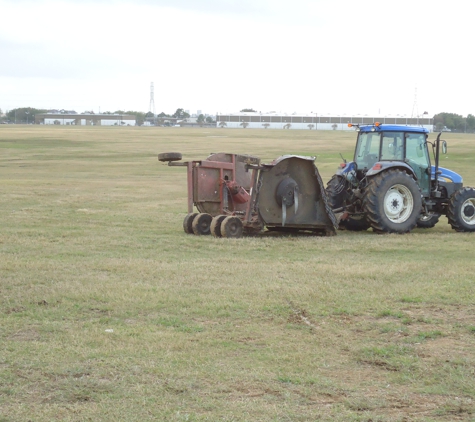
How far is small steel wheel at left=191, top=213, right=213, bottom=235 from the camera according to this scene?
13748mm

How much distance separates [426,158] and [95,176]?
18720mm

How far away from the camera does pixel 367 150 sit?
14930mm

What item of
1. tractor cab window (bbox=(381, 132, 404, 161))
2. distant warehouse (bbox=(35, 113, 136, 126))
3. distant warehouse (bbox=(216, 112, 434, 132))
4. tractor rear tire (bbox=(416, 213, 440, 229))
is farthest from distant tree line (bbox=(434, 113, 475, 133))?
tractor cab window (bbox=(381, 132, 404, 161))

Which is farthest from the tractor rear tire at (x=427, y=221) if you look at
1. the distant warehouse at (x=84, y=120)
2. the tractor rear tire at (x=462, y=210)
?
the distant warehouse at (x=84, y=120)

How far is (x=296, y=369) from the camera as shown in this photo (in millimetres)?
6266

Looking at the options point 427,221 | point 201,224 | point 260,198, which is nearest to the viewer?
point 260,198

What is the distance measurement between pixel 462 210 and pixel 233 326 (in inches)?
345

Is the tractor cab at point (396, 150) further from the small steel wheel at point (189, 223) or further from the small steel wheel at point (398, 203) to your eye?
the small steel wheel at point (189, 223)

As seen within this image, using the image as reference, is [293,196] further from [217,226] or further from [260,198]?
[217,226]

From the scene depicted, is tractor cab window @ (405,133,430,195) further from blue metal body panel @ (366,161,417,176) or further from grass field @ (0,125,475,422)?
grass field @ (0,125,475,422)

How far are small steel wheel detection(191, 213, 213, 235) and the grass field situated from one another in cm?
35

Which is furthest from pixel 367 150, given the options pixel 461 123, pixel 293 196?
pixel 461 123

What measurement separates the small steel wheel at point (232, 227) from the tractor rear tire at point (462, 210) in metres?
4.43

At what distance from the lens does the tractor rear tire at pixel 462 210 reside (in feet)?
48.9
